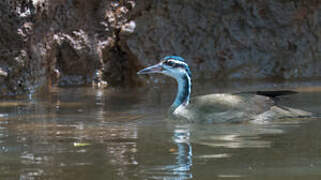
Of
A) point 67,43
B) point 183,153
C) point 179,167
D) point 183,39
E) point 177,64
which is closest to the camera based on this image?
point 179,167

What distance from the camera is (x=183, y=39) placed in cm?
1666

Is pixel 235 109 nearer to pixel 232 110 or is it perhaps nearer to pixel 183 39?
pixel 232 110

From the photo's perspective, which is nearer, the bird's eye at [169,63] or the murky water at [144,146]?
the murky water at [144,146]

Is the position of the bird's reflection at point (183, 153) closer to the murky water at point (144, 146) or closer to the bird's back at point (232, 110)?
the murky water at point (144, 146)

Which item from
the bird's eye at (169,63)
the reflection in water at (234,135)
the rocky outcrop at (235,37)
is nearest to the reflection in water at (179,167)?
the reflection in water at (234,135)

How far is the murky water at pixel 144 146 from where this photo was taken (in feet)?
16.5

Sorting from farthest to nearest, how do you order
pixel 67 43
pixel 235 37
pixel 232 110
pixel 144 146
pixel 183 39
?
pixel 235 37, pixel 183 39, pixel 67 43, pixel 232 110, pixel 144 146

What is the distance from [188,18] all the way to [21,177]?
1243 centimetres

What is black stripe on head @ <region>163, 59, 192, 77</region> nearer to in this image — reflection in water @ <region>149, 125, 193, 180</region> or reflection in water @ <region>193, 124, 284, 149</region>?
reflection in water @ <region>193, 124, 284, 149</region>

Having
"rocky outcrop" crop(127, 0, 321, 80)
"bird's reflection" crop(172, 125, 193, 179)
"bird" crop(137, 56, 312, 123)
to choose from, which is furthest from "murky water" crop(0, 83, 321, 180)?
"rocky outcrop" crop(127, 0, 321, 80)

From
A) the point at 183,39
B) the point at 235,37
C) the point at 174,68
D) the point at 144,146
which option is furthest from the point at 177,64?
the point at 235,37

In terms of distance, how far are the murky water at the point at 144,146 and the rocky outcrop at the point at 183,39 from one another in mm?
5416

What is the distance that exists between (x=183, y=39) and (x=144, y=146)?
10560 millimetres

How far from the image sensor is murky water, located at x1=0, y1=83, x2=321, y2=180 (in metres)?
5.02
